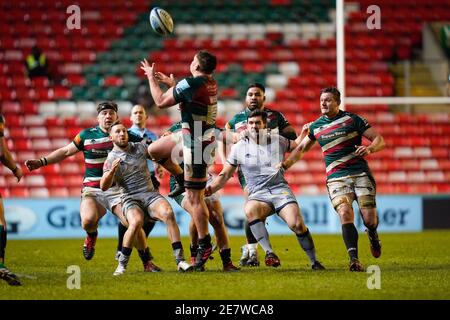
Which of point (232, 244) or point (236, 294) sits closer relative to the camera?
point (236, 294)

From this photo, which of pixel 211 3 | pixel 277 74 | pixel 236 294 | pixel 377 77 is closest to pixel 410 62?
pixel 377 77

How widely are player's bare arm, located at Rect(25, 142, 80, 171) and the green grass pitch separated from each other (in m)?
1.09

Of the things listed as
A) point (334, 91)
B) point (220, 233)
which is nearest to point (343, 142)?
point (334, 91)

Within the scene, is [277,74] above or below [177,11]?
below

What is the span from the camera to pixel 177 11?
20.3 meters

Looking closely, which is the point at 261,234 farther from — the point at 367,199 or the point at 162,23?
the point at 162,23

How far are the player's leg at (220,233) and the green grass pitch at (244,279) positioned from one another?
0.44ft

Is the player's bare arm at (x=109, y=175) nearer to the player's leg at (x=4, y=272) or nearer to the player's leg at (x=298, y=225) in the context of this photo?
the player's leg at (x=4, y=272)

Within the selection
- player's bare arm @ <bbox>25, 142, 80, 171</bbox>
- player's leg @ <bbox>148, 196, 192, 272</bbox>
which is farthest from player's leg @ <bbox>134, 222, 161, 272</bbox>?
player's bare arm @ <bbox>25, 142, 80, 171</bbox>

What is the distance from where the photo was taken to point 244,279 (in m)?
8.06

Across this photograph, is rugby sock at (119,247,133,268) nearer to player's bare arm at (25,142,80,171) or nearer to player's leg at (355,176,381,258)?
player's bare arm at (25,142,80,171)

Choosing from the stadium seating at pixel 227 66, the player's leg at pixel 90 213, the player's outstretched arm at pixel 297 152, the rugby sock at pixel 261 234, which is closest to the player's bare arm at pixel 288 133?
the player's outstretched arm at pixel 297 152
